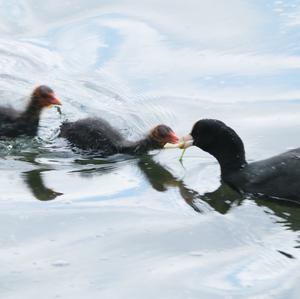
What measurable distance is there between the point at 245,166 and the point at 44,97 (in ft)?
8.59

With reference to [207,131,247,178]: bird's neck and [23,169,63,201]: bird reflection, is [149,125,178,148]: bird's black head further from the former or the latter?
[23,169,63,201]: bird reflection

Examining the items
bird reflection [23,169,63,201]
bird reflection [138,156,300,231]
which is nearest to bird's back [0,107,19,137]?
bird reflection [23,169,63,201]

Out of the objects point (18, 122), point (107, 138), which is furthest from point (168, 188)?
point (18, 122)

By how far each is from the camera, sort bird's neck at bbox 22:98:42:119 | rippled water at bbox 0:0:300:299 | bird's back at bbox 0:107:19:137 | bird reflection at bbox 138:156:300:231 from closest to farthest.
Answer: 1. rippled water at bbox 0:0:300:299
2. bird reflection at bbox 138:156:300:231
3. bird's back at bbox 0:107:19:137
4. bird's neck at bbox 22:98:42:119

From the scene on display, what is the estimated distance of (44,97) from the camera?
10047mm

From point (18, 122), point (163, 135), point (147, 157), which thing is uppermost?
point (163, 135)

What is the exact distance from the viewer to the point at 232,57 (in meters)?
11.3

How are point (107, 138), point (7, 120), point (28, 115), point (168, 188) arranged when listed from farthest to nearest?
point (28, 115) < point (7, 120) < point (107, 138) < point (168, 188)

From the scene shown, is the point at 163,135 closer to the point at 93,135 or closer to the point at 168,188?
the point at 93,135

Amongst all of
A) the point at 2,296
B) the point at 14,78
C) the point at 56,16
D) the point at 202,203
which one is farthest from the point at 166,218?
the point at 56,16

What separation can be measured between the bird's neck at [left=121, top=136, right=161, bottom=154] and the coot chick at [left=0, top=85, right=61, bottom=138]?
101 cm

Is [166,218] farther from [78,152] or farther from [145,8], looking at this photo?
[145,8]

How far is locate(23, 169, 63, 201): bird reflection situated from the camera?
7.80 metres

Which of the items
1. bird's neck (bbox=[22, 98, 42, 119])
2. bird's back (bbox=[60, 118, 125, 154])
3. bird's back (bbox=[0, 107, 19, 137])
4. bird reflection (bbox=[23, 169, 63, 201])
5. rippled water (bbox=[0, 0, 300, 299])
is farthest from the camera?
bird's neck (bbox=[22, 98, 42, 119])
